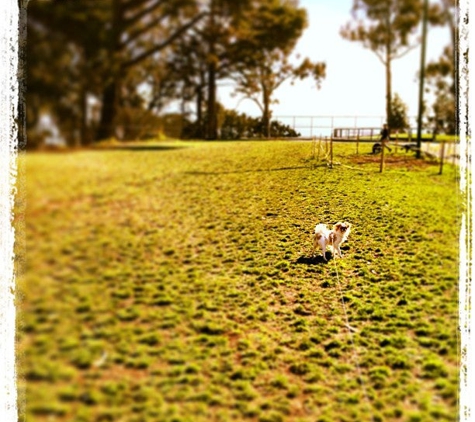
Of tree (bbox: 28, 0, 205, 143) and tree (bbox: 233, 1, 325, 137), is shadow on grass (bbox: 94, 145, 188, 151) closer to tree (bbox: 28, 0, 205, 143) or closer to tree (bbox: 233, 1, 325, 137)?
tree (bbox: 28, 0, 205, 143)

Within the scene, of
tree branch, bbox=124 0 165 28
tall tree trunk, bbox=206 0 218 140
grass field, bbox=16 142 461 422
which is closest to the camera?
grass field, bbox=16 142 461 422

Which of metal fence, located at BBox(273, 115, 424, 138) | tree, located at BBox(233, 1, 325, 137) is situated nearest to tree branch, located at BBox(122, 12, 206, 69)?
tree, located at BBox(233, 1, 325, 137)

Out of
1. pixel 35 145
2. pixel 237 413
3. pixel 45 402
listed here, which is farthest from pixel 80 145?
pixel 237 413

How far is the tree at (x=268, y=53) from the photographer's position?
2371 mm

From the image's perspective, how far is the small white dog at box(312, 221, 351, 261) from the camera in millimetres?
2508

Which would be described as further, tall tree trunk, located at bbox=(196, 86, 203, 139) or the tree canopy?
tall tree trunk, located at bbox=(196, 86, 203, 139)

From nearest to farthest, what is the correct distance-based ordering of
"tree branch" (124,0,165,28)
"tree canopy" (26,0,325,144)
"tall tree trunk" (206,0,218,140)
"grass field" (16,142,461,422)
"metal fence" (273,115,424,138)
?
"grass field" (16,142,461,422) < "tree canopy" (26,0,325,144) < "tree branch" (124,0,165,28) < "tall tree trunk" (206,0,218,140) < "metal fence" (273,115,424,138)

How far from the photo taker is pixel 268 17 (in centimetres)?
237

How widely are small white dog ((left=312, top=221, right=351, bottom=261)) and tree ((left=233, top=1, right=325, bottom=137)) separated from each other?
672mm

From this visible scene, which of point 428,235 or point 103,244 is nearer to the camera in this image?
point 103,244

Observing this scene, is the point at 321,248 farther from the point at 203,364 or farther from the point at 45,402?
the point at 45,402

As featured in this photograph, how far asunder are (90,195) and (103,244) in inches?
9.7

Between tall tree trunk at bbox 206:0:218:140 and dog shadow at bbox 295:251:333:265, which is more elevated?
tall tree trunk at bbox 206:0:218:140

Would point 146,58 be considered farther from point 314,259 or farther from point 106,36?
point 314,259
